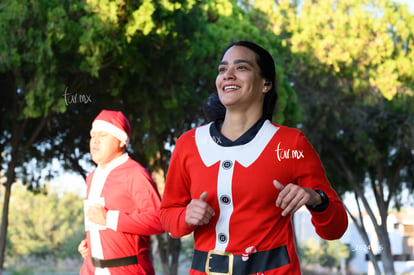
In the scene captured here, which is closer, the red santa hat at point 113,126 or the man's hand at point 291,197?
the man's hand at point 291,197

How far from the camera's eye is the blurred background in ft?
33.7

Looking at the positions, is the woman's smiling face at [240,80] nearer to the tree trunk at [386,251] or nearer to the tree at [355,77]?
the tree at [355,77]

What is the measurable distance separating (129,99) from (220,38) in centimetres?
289

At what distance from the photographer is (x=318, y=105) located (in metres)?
17.8

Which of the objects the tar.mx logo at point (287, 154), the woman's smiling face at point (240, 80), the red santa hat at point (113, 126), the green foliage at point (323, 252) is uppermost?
the red santa hat at point (113, 126)

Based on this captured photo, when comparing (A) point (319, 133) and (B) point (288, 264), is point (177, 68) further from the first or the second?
(B) point (288, 264)

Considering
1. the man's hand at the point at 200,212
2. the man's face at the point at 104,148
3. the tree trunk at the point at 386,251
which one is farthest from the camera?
the tree trunk at the point at 386,251

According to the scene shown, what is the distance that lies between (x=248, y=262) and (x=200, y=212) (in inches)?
10.2

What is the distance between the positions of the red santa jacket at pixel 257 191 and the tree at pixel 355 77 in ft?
45.0

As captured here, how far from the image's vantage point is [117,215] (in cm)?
421

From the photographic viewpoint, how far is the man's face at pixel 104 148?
4.52 meters

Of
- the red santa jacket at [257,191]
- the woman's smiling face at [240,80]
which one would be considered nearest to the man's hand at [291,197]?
the red santa jacket at [257,191]

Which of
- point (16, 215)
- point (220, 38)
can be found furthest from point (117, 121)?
point (16, 215)

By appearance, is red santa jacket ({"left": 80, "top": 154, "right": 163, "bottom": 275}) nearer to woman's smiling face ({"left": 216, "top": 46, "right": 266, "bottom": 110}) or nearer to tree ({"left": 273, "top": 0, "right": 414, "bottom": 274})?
woman's smiling face ({"left": 216, "top": 46, "right": 266, "bottom": 110})
